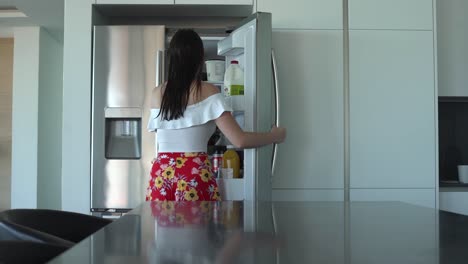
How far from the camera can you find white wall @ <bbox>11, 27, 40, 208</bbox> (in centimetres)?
537

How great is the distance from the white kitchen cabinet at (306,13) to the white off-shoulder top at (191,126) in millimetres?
1178

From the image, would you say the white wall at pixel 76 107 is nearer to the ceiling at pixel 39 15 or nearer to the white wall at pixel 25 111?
the ceiling at pixel 39 15

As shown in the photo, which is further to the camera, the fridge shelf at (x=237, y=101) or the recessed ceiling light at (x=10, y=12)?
the recessed ceiling light at (x=10, y=12)

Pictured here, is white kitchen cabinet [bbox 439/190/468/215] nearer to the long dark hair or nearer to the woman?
the woman

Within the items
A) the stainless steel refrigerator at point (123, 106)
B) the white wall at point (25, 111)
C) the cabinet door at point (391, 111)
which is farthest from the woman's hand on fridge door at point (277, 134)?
the white wall at point (25, 111)

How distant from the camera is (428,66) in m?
2.75

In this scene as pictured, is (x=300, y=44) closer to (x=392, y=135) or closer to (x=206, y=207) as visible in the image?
(x=392, y=135)

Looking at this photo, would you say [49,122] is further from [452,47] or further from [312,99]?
[452,47]

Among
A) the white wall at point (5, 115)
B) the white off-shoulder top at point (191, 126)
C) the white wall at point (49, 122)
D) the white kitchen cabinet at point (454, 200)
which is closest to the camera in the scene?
the white off-shoulder top at point (191, 126)

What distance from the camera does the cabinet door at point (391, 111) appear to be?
272 centimetres

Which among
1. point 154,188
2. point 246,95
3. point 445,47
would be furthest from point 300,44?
point 154,188

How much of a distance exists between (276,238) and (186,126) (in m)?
1.04

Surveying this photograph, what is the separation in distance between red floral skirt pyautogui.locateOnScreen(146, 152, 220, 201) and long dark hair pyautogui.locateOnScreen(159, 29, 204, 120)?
152mm

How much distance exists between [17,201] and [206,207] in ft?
15.7
